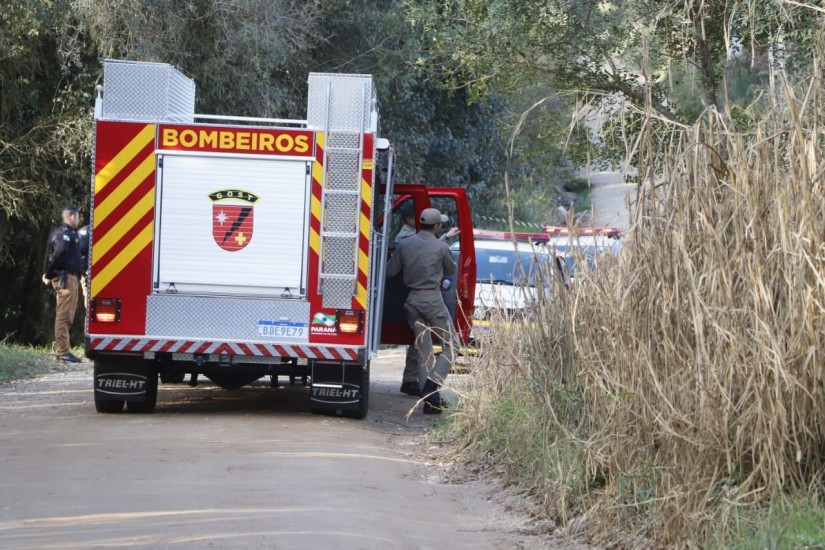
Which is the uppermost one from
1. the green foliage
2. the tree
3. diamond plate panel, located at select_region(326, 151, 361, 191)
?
the tree

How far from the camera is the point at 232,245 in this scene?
10.9m

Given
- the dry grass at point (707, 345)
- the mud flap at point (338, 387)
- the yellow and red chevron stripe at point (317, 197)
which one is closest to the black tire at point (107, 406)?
the mud flap at point (338, 387)

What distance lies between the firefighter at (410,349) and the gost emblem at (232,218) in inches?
103

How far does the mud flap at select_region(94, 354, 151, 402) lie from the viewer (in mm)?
11055

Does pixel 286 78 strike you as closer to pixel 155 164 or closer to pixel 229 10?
pixel 229 10

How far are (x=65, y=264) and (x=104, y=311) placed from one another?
20.6 feet

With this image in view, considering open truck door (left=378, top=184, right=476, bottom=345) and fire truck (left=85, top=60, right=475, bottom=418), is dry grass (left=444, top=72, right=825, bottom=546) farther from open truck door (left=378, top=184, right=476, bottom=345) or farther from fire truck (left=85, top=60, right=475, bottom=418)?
open truck door (left=378, top=184, right=476, bottom=345)

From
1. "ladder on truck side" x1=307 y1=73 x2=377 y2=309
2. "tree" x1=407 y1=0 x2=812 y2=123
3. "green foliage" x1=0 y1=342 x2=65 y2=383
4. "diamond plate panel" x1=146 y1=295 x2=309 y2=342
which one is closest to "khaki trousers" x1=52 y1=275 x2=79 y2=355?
"green foliage" x1=0 y1=342 x2=65 y2=383

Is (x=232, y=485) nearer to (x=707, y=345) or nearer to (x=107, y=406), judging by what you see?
(x=707, y=345)

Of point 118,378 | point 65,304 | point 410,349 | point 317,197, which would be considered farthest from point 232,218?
point 65,304

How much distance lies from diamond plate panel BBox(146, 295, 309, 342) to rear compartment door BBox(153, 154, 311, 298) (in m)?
0.11

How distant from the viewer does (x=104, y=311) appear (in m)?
10.8

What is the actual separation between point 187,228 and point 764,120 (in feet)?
18.9

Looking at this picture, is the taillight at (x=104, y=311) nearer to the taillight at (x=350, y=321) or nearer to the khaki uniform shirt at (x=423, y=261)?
the taillight at (x=350, y=321)
